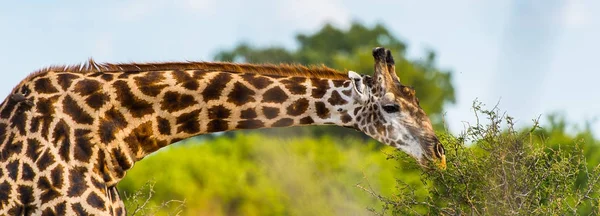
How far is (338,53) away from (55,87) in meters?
61.9

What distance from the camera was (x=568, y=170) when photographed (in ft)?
34.6

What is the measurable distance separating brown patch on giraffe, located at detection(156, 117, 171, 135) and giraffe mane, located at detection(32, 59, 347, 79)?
48 cm

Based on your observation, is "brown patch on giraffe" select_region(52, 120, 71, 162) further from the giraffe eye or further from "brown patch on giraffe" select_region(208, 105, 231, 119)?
the giraffe eye

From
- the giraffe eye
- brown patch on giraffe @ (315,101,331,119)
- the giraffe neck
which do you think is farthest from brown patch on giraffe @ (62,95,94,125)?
the giraffe eye

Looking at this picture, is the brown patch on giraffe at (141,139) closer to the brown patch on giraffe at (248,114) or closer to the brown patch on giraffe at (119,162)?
the brown patch on giraffe at (119,162)

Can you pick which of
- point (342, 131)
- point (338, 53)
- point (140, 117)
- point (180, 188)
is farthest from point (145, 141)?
point (338, 53)

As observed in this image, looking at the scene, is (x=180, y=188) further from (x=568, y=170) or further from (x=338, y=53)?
(x=338, y=53)

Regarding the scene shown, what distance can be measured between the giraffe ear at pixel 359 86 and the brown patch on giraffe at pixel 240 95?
82 centimetres

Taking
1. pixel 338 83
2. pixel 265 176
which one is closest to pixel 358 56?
pixel 265 176

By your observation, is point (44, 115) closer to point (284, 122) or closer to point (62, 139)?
point (62, 139)

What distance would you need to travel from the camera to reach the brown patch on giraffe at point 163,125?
10.3 metres

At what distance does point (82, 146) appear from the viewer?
9875 millimetres

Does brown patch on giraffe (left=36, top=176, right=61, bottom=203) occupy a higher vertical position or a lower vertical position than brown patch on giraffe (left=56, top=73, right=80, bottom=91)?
lower

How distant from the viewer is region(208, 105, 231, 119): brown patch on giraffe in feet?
34.0
